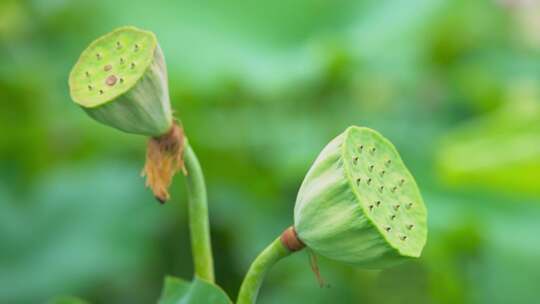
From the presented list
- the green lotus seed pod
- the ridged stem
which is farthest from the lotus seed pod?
the green lotus seed pod

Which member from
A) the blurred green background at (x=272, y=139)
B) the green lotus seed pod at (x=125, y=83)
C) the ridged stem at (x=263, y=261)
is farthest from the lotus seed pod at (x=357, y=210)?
the blurred green background at (x=272, y=139)

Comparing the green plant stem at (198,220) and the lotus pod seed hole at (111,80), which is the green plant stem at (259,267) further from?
the lotus pod seed hole at (111,80)

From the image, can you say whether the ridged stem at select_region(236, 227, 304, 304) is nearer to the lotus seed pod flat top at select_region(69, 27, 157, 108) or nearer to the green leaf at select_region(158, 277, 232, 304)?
the green leaf at select_region(158, 277, 232, 304)

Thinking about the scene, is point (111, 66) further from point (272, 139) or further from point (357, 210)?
point (272, 139)

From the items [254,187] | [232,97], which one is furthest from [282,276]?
[232,97]

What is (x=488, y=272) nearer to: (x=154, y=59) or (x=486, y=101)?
(x=486, y=101)

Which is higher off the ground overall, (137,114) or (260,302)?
(137,114)
